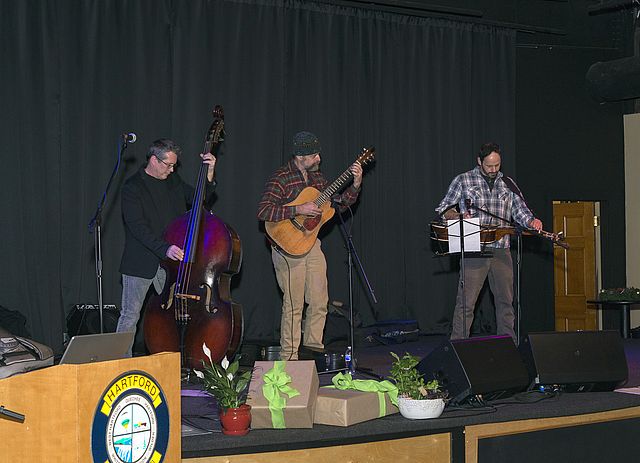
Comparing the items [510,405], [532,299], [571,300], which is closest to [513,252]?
[532,299]

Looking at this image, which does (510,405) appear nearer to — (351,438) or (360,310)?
(351,438)

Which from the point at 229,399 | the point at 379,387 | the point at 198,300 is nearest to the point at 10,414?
the point at 229,399

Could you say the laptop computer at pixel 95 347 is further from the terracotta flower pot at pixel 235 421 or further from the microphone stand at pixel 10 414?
the terracotta flower pot at pixel 235 421

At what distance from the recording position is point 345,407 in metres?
3.55

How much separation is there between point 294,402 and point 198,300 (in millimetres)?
1818

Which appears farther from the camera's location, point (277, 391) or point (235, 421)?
point (277, 391)

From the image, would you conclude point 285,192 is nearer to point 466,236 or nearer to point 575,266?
point 466,236

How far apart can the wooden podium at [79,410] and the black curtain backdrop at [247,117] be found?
14.7 ft

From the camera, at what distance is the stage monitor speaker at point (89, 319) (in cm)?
650

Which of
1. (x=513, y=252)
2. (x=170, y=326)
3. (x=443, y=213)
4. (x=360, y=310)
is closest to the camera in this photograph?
(x=170, y=326)

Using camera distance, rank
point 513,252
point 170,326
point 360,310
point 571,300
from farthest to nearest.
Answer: point 571,300 → point 513,252 → point 360,310 → point 170,326

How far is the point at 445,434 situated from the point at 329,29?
554 centimetres

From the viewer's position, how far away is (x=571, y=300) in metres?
10.4

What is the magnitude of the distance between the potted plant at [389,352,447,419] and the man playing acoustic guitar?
7.56 ft
